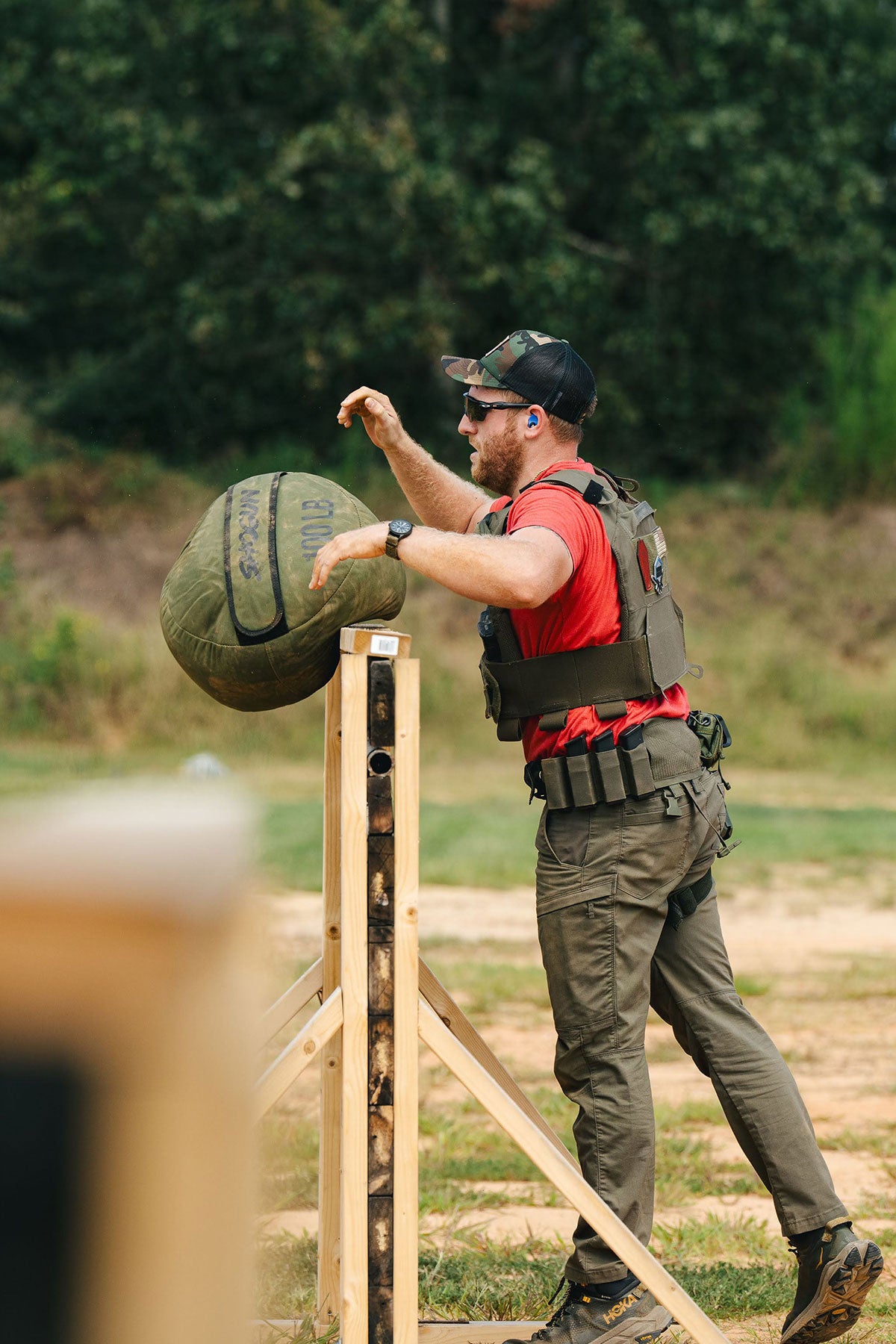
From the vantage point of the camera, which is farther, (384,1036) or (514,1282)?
(514,1282)

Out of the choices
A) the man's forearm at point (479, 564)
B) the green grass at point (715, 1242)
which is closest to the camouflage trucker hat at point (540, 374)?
the man's forearm at point (479, 564)

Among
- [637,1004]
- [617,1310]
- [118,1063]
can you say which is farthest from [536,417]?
[118,1063]

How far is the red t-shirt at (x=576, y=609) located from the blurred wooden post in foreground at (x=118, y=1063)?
6.38 feet

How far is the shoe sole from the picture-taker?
136 inches

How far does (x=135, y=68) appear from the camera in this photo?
23.3 meters

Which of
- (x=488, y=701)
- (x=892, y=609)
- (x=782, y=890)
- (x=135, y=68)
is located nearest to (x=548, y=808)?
(x=488, y=701)

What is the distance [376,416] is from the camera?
369 centimetres

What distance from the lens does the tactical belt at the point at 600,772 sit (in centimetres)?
339

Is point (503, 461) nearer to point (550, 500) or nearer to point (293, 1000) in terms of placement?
point (550, 500)

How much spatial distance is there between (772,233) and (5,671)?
1242 cm

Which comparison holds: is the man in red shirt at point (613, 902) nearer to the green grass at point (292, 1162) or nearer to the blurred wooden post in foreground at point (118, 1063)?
the green grass at point (292, 1162)

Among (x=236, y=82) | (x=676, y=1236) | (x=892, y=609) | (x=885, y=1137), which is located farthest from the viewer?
(x=236, y=82)

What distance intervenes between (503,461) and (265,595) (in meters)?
0.66

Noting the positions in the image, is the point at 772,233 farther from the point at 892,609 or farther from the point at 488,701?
the point at 488,701
